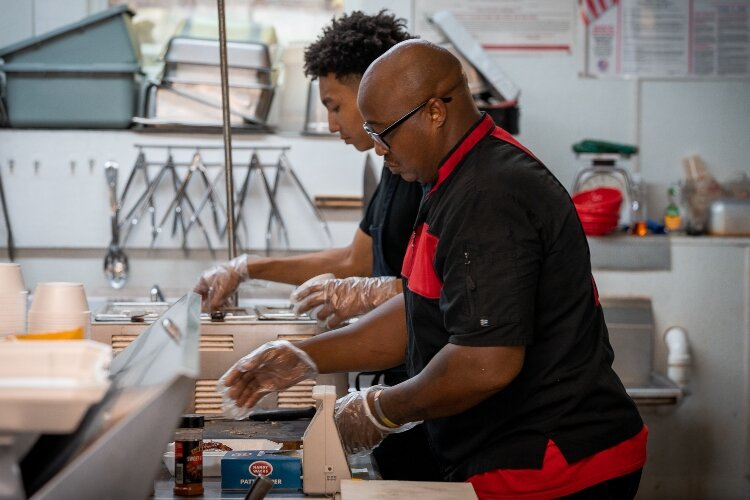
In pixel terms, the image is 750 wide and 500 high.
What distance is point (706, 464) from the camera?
11.3 feet

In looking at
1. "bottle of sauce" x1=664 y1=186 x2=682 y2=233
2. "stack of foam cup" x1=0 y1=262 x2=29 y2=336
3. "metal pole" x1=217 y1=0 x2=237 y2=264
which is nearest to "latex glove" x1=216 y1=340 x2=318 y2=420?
"stack of foam cup" x1=0 y1=262 x2=29 y2=336

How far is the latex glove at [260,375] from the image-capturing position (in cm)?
170

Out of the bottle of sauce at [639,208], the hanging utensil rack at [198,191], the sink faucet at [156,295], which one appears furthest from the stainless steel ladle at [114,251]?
the bottle of sauce at [639,208]

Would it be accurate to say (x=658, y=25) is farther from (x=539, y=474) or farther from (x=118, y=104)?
(x=539, y=474)

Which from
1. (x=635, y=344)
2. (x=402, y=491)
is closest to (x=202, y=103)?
(x=635, y=344)

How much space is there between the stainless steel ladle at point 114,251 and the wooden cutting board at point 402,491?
7.19ft

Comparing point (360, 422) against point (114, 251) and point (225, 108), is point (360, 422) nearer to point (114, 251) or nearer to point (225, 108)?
point (225, 108)

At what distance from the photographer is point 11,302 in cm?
146

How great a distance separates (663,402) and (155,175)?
193 cm

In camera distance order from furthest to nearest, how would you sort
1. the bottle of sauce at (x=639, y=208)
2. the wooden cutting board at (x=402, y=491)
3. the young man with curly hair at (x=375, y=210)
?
the bottle of sauce at (x=639, y=208)
the young man with curly hair at (x=375, y=210)
the wooden cutting board at (x=402, y=491)

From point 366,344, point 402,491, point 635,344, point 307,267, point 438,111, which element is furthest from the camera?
point 635,344

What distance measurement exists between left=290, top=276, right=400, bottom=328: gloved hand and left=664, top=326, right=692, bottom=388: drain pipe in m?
1.52

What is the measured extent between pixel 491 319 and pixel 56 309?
662mm

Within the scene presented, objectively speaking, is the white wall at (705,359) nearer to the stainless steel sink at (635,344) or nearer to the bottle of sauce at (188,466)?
the stainless steel sink at (635,344)
